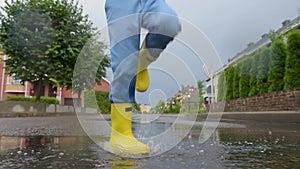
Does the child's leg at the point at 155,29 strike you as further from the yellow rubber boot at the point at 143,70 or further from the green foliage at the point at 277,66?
the green foliage at the point at 277,66

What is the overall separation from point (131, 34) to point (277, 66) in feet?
20.5

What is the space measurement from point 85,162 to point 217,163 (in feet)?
1.53

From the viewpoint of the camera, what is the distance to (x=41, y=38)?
35.6 ft

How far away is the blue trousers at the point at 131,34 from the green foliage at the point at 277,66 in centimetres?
605

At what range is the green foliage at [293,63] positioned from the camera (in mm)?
5723

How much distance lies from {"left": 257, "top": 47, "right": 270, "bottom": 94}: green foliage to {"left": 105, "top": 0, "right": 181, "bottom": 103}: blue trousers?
663cm

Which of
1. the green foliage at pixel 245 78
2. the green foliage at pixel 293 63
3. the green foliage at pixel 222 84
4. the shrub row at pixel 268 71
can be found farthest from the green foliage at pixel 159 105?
the green foliage at pixel 245 78

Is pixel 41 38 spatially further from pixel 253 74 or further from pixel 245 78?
pixel 253 74

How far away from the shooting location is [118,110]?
123 centimetres

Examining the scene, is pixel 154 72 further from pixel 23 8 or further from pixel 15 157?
pixel 23 8

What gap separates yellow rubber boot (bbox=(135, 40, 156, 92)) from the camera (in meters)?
1.32

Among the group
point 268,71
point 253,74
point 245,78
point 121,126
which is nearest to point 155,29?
point 121,126

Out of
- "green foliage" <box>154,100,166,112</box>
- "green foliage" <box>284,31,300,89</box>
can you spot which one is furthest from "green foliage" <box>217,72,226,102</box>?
"green foliage" <box>284,31,300,89</box>

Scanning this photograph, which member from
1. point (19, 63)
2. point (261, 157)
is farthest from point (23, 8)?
point (261, 157)
